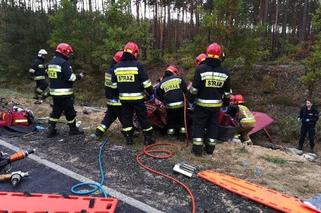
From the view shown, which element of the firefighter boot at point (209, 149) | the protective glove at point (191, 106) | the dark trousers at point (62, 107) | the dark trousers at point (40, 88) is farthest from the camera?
the dark trousers at point (40, 88)

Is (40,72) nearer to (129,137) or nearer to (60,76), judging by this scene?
(60,76)

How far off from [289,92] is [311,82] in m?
2.46

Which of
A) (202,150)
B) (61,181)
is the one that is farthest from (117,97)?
(61,181)

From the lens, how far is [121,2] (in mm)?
16125

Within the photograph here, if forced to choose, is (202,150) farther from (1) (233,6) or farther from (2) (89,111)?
(1) (233,6)

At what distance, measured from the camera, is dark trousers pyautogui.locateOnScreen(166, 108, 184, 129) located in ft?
26.3

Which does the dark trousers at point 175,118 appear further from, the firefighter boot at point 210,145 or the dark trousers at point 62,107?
the dark trousers at point 62,107

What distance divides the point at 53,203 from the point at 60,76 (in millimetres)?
3803

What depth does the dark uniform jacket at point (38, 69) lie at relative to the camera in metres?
14.0

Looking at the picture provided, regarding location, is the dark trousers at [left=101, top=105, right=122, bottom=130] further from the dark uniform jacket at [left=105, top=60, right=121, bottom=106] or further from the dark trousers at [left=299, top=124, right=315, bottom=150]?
the dark trousers at [left=299, top=124, right=315, bottom=150]

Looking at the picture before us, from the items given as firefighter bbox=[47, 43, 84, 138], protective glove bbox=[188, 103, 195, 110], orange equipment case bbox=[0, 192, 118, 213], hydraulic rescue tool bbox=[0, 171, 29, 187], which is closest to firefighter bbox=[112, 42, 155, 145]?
protective glove bbox=[188, 103, 195, 110]

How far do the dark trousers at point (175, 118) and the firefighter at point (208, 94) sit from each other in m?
0.94

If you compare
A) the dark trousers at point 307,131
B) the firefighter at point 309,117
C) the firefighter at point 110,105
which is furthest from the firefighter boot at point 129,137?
the dark trousers at point 307,131

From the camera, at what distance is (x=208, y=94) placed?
6.93m
